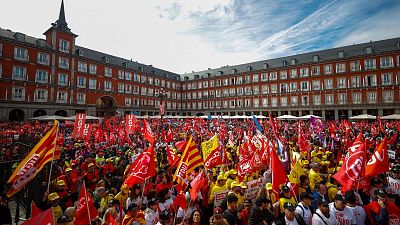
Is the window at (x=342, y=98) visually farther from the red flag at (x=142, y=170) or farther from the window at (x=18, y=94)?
the window at (x=18, y=94)

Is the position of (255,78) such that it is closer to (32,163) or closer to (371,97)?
(371,97)

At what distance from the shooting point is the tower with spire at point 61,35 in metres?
36.1

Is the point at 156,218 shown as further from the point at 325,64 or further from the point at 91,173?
the point at 325,64

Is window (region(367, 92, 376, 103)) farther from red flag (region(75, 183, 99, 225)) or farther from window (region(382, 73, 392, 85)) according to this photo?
red flag (region(75, 183, 99, 225))

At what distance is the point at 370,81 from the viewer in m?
38.4

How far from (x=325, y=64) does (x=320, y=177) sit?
43859 mm

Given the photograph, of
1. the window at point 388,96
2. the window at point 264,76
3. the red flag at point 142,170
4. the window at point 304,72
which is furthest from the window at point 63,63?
the window at point 388,96

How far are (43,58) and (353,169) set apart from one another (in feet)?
140

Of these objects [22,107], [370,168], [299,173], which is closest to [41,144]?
[299,173]

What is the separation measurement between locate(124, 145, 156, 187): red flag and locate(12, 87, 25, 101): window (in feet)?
118

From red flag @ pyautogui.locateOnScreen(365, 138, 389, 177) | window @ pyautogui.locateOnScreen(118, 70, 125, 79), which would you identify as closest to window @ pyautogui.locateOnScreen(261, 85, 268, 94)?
window @ pyautogui.locateOnScreen(118, 70, 125, 79)

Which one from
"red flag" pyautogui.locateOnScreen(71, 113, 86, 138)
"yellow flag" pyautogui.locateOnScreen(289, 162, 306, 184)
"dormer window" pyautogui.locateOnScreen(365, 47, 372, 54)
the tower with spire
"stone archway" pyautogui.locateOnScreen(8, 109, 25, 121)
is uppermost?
the tower with spire

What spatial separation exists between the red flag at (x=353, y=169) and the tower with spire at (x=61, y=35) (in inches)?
1699

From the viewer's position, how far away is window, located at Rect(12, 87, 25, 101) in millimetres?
31406
